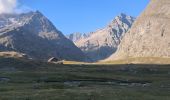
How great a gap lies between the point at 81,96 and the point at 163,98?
12413 millimetres

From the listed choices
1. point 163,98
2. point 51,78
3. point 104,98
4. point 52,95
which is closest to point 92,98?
point 104,98

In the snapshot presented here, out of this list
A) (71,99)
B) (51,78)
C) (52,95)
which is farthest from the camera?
(51,78)

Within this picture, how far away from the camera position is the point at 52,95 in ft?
197

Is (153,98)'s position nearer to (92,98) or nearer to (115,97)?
(115,97)

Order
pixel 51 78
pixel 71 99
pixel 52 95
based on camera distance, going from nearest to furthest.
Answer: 1. pixel 71 99
2. pixel 52 95
3. pixel 51 78

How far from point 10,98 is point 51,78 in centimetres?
6381

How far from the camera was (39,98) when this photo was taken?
56.8 metres

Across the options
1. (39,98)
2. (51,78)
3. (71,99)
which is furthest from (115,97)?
(51,78)

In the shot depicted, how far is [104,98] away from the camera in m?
57.4

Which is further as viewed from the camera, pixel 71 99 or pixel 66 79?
pixel 66 79

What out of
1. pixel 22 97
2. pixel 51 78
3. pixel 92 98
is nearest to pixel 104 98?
pixel 92 98

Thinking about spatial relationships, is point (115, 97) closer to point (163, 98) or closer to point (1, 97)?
point (163, 98)

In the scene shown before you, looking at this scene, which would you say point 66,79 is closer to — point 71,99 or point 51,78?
point 51,78

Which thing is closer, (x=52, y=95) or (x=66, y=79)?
(x=52, y=95)
